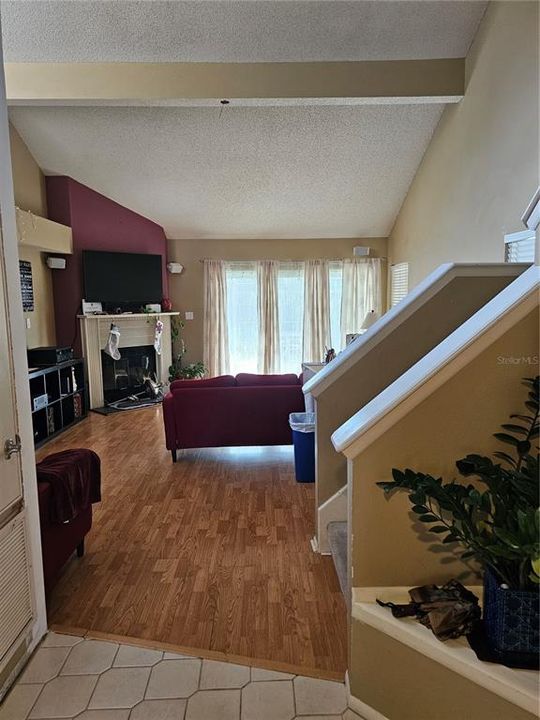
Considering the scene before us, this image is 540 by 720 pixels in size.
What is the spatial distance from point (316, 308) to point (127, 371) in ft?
10.8

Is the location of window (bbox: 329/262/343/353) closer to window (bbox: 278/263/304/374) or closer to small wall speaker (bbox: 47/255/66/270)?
window (bbox: 278/263/304/374)

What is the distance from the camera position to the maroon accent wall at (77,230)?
6.03 metres

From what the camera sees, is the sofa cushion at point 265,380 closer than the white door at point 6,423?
No

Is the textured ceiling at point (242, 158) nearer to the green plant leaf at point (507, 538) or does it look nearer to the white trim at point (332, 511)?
the white trim at point (332, 511)

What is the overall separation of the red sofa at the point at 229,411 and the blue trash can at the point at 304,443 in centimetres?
54

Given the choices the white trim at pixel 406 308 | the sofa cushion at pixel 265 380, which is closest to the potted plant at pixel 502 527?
the white trim at pixel 406 308

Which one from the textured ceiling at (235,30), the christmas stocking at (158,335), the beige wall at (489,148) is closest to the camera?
the beige wall at (489,148)

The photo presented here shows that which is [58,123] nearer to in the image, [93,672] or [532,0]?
[532,0]

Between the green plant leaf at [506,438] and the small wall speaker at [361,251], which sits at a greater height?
the small wall speaker at [361,251]

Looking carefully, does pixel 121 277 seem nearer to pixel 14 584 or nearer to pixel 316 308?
pixel 316 308

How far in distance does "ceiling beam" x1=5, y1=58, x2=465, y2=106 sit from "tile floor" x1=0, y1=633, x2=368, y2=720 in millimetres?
4163

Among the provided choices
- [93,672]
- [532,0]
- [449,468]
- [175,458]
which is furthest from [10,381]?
[532,0]

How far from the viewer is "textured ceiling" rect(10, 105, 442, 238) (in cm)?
481

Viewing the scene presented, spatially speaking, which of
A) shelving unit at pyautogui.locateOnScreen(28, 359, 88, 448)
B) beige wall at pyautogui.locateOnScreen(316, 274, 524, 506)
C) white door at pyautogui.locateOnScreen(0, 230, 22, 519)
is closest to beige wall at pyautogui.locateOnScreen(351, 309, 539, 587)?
beige wall at pyautogui.locateOnScreen(316, 274, 524, 506)
